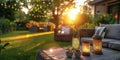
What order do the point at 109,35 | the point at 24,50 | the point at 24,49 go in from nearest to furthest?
the point at 109,35, the point at 24,50, the point at 24,49

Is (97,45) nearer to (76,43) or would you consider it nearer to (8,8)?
(76,43)

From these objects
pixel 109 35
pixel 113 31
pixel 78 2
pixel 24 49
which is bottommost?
pixel 24 49

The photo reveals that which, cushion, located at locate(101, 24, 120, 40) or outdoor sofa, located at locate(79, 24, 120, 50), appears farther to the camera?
cushion, located at locate(101, 24, 120, 40)

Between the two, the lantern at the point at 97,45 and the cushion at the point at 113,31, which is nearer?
the lantern at the point at 97,45

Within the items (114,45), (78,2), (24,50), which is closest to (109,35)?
(114,45)

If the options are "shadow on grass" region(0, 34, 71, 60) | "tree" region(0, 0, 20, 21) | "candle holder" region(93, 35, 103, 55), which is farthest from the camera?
→ "tree" region(0, 0, 20, 21)

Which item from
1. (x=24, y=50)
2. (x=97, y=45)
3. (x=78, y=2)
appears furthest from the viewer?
(x=78, y=2)

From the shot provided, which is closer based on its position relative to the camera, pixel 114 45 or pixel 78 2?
pixel 114 45

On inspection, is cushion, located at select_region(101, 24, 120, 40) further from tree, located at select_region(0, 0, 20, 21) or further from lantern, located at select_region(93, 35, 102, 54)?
tree, located at select_region(0, 0, 20, 21)

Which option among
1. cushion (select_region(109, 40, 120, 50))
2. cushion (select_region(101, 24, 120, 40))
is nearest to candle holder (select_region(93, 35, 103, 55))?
cushion (select_region(109, 40, 120, 50))

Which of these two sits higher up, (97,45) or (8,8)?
(8,8)

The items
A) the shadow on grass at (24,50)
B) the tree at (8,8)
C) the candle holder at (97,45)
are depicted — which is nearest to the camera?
the candle holder at (97,45)

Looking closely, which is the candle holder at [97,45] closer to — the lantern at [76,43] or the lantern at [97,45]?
the lantern at [97,45]

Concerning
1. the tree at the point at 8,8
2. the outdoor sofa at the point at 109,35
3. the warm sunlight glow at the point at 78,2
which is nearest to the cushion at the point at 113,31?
the outdoor sofa at the point at 109,35
